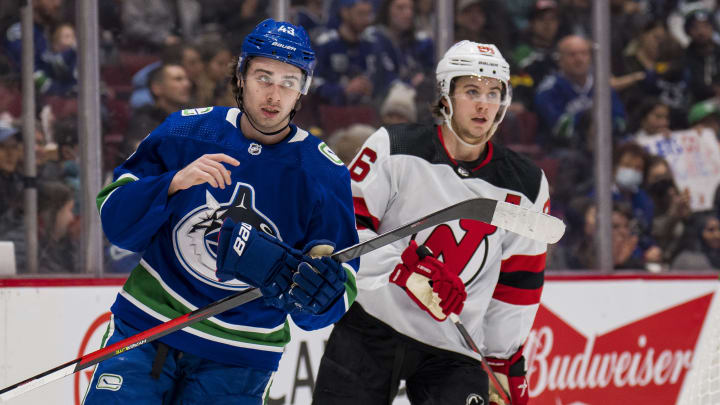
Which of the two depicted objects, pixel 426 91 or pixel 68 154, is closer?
pixel 68 154

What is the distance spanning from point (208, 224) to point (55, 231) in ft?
5.29

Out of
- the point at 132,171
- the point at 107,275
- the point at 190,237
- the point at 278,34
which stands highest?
the point at 278,34

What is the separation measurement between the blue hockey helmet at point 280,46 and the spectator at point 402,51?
6.50 feet

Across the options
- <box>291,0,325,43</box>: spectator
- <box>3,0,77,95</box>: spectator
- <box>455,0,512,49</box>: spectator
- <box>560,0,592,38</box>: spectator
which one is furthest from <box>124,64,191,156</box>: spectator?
<box>560,0,592,38</box>: spectator

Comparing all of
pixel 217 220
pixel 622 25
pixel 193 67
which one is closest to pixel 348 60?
pixel 193 67

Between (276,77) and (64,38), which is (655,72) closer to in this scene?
(64,38)

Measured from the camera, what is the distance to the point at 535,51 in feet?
14.6

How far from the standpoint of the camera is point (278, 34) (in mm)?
2074

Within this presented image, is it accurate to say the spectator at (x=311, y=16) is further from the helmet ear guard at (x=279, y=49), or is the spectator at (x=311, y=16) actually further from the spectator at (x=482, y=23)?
the helmet ear guard at (x=279, y=49)

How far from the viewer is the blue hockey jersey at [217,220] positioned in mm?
2016

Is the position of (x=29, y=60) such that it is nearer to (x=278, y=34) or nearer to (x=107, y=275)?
(x=107, y=275)

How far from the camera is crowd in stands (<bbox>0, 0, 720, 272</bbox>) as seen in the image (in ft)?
11.3

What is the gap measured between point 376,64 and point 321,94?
309mm

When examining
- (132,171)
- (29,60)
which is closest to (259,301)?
(132,171)
